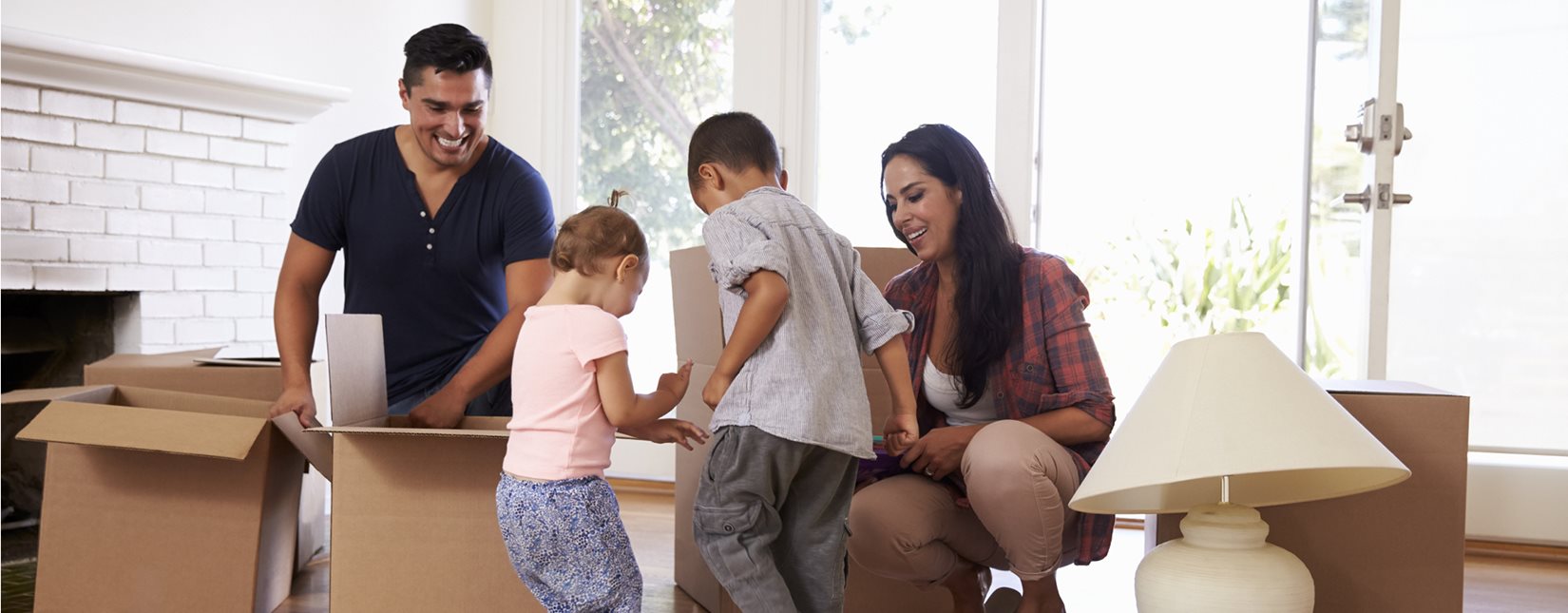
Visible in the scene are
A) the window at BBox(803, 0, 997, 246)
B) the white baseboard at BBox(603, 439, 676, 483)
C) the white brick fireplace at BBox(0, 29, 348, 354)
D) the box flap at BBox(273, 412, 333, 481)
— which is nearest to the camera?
the box flap at BBox(273, 412, 333, 481)

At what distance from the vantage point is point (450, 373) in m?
2.03

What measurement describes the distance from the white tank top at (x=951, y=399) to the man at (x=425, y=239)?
704 millimetres

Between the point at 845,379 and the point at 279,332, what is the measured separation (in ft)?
3.39

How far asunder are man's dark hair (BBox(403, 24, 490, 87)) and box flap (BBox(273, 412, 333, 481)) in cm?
60

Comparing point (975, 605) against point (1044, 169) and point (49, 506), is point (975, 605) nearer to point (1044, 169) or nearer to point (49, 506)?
point (49, 506)

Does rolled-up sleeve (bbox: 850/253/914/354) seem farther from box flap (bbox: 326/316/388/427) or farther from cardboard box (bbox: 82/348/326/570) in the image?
cardboard box (bbox: 82/348/326/570)

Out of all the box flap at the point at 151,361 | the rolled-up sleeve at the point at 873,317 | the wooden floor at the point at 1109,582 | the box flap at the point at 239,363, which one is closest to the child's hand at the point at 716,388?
the rolled-up sleeve at the point at 873,317

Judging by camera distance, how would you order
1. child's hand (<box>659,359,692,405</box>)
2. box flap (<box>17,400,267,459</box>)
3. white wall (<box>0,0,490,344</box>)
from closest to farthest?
child's hand (<box>659,359,692,405</box>) < box flap (<box>17,400,267,459</box>) < white wall (<box>0,0,490,344</box>)

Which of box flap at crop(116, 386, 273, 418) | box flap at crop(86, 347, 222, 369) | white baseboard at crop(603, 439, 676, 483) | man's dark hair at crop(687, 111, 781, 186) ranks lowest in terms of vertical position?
white baseboard at crop(603, 439, 676, 483)

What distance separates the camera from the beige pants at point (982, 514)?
173cm

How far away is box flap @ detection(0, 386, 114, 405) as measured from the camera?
6.07ft

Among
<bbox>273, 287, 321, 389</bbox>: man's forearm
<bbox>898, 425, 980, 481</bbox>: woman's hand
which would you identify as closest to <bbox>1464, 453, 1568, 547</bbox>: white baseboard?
<bbox>898, 425, 980, 481</bbox>: woman's hand

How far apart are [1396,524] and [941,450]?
0.72 m

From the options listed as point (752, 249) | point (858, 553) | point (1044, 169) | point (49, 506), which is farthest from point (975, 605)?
point (1044, 169)
